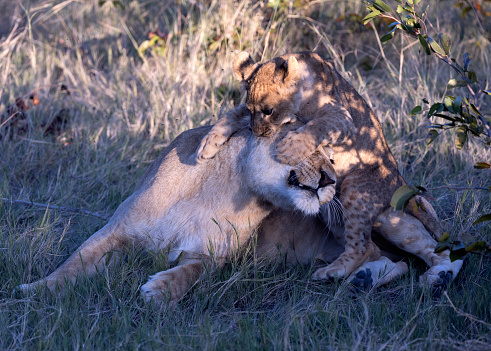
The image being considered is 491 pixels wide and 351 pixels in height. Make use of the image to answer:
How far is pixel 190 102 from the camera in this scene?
14.6 feet

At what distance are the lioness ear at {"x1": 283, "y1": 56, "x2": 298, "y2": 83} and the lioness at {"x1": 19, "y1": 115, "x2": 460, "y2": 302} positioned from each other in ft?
1.02

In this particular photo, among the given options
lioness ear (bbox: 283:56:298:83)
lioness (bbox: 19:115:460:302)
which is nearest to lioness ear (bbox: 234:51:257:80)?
lioness ear (bbox: 283:56:298:83)

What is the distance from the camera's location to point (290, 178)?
251 cm

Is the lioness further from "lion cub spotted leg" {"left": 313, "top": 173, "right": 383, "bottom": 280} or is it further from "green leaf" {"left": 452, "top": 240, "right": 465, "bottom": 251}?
"green leaf" {"left": 452, "top": 240, "right": 465, "bottom": 251}

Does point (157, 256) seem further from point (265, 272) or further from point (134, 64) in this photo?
point (134, 64)

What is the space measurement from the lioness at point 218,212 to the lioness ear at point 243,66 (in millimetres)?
411

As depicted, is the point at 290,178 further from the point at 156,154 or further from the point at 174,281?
the point at 156,154

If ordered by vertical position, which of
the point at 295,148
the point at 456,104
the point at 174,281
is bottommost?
the point at 174,281

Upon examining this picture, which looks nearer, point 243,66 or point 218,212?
point 218,212

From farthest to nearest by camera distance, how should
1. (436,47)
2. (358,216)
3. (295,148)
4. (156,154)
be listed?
(156,154) < (358,216) < (295,148) < (436,47)

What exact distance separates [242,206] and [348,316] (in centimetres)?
73

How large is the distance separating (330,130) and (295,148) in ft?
0.84

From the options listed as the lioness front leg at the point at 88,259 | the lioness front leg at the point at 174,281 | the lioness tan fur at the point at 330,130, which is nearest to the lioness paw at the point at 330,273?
the lioness tan fur at the point at 330,130

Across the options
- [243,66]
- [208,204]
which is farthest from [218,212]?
[243,66]
